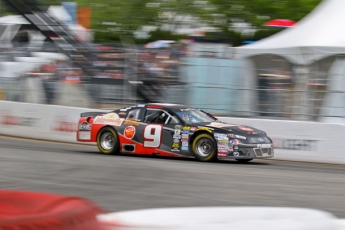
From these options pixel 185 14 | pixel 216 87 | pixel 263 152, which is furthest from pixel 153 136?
pixel 185 14

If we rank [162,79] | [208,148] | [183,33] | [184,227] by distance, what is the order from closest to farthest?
1. [184,227]
2. [208,148]
3. [162,79]
4. [183,33]

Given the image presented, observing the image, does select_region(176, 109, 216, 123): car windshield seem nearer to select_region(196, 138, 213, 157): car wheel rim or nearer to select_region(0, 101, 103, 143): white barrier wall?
A: select_region(196, 138, 213, 157): car wheel rim

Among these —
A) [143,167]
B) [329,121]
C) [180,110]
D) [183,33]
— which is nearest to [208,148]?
[180,110]

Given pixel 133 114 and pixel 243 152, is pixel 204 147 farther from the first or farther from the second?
pixel 133 114

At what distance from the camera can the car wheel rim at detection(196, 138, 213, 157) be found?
12.7 meters

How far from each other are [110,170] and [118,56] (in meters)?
7.85

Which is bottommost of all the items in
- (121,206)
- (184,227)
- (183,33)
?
(121,206)

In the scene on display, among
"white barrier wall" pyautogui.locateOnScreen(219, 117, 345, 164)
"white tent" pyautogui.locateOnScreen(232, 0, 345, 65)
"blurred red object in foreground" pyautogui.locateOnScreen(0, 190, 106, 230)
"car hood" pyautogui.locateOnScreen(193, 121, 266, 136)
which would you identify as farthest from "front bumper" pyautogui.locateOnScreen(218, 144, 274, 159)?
"blurred red object in foreground" pyautogui.locateOnScreen(0, 190, 106, 230)

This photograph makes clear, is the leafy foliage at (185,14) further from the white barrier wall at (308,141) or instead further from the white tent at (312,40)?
the white barrier wall at (308,141)

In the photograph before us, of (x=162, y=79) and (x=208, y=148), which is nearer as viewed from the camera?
(x=208, y=148)

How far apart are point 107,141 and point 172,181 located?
202 inches

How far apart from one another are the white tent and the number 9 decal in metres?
4.11

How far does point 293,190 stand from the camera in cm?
876

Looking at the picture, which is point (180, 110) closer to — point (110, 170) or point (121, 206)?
point (110, 170)
